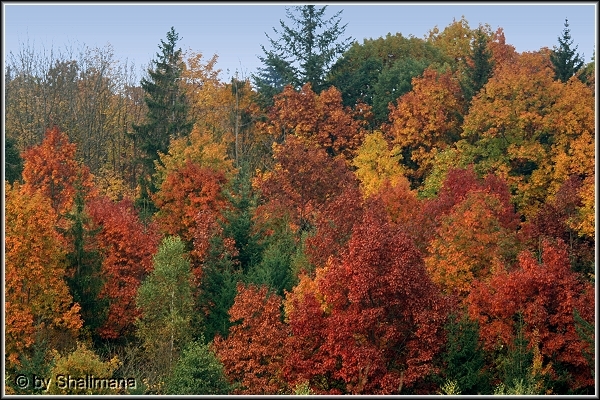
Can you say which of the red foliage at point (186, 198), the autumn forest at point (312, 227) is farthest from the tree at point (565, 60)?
the red foliage at point (186, 198)

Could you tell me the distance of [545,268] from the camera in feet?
119

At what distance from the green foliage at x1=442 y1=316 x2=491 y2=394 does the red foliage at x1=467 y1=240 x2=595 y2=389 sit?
2.31m

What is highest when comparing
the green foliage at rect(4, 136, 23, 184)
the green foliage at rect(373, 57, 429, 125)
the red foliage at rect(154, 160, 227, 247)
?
the green foliage at rect(373, 57, 429, 125)

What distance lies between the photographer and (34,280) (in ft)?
130

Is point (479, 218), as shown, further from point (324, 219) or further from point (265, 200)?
point (265, 200)

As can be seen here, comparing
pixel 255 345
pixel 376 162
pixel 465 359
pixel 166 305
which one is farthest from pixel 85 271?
pixel 376 162

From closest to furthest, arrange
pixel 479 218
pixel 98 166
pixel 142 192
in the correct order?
pixel 479 218 < pixel 142 192 < pixel 98 166

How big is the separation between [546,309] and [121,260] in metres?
20.8

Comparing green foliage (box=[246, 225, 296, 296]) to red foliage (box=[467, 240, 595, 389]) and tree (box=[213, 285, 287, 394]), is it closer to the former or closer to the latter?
tree (box=[213, 285, 287, 394])

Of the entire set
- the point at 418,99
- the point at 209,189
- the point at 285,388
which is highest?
the point at 418,99

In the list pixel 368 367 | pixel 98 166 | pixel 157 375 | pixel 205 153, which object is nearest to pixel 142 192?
pixel 205 153

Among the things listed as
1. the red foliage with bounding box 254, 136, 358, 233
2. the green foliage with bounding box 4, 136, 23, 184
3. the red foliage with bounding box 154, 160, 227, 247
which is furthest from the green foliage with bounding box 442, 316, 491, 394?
the green foliage with bounding box 4, 136, 23, 184

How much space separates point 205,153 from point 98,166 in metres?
15.5

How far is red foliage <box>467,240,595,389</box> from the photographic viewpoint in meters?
35.2
